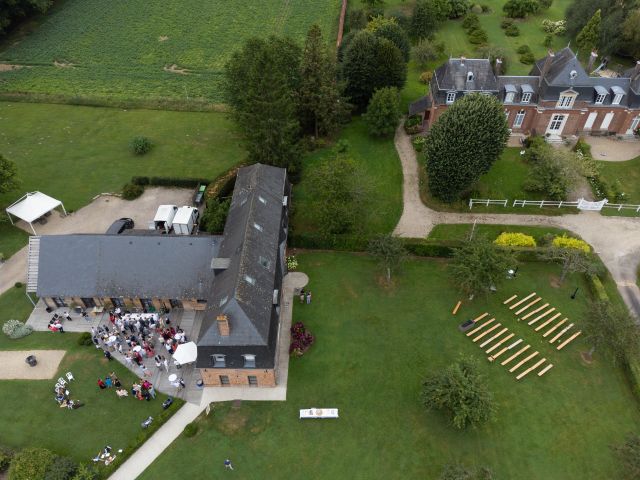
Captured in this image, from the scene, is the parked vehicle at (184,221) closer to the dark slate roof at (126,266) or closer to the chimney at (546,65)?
the dark slate roof at (126,266)

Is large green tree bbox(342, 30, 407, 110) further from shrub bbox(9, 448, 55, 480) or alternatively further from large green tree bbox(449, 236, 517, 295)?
shrub bbox(9, 448, 55, 480)

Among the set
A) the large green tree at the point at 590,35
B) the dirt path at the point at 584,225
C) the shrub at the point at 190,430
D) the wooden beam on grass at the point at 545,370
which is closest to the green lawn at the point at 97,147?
the dirt path at the point at 584,225

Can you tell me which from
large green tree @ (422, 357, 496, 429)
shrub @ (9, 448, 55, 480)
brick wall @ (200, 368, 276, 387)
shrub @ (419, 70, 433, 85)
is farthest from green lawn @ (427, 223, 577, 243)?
shrub @ (9, 448, 55, 480)

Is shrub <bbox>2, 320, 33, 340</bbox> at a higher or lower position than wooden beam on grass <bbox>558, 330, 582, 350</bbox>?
lower

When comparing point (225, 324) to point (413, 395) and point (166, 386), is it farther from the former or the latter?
point (413, 395)

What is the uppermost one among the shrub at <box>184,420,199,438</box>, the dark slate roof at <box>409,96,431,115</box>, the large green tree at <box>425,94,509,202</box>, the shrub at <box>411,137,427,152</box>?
the large green tree at <box>425,94,509,202</box>

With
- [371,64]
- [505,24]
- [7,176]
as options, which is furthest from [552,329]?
[505,24]
